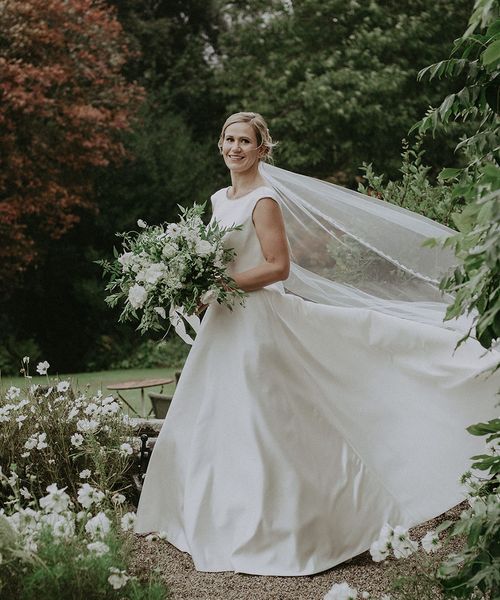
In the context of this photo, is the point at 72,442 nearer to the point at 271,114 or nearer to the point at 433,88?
the point at 271,114

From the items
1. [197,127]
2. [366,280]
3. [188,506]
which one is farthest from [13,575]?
[197,127]

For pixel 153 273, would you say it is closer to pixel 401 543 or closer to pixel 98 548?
pixel 98 548

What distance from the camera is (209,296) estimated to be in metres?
4.65

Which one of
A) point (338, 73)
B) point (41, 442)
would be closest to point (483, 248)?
point (41, 442)

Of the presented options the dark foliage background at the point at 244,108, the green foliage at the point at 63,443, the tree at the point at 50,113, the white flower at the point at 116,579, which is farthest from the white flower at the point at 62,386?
the dark foliage background at the point at 244,108

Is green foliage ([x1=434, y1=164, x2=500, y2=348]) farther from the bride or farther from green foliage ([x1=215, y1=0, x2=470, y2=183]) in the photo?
green foliage ([x1=215, y1=0, x2=470, y2=183])

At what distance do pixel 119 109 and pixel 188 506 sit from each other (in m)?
11.9

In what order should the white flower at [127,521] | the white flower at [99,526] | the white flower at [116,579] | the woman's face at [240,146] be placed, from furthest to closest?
the woman's face at [240,146] < the white flower at [127,521] < the white flower at [99,526] < the white flower at [116,579]

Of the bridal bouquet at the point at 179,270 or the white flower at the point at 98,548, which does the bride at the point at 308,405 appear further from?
the white flower at the point at 98,548

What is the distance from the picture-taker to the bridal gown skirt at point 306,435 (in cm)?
470

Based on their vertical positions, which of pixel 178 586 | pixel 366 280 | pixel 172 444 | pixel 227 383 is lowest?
pixel 178 586

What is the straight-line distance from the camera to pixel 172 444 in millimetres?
5074

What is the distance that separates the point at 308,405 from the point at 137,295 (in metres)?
1.07

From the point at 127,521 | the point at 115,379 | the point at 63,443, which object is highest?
the point at 127,521
